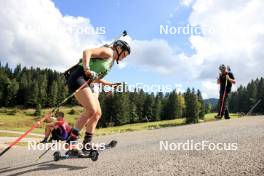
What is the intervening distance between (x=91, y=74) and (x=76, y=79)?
21.0 inches

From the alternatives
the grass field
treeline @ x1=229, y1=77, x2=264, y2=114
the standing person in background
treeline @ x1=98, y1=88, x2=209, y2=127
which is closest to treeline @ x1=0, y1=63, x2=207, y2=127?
treeline @ x1=98, y1=88, x2=209, y2=127

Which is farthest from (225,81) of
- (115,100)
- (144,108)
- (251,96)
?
(251,96)

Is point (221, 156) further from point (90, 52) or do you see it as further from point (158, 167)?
point (90, 52)

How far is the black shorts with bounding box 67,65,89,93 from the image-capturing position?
780 centimetres

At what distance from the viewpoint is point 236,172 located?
594 cm


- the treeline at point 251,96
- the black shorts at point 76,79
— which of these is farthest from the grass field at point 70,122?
the treeline at point 251,96

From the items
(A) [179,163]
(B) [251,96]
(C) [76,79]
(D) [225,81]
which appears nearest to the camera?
(A) [179,163]

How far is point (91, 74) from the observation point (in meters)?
7.52

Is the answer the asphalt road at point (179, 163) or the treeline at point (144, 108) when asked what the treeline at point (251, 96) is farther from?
the asphalt road at point (179, 163)

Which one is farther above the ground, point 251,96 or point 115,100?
point 251,96

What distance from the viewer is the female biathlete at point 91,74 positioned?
772cm

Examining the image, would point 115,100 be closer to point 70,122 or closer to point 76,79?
point 70,122

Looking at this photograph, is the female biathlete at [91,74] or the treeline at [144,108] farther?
the treeline at [144,108]

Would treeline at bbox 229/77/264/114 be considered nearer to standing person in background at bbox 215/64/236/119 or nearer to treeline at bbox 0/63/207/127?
treeline at bbox 0/63/207/127
